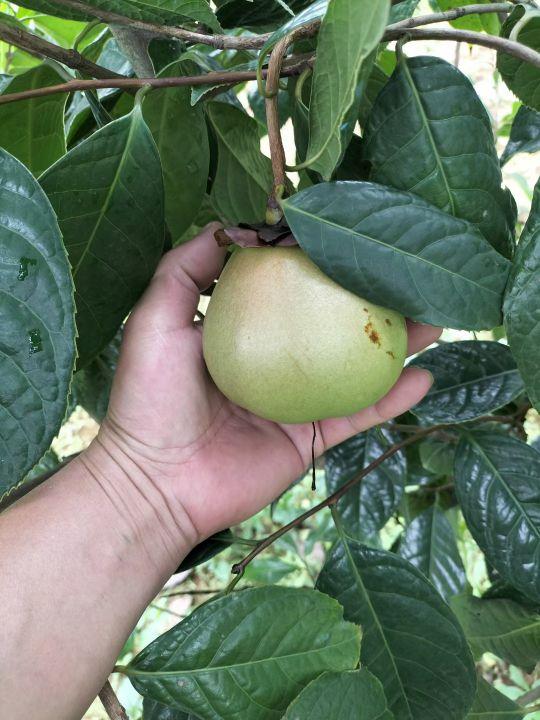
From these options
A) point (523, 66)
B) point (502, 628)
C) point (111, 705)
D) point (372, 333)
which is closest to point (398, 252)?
point (372, 333)

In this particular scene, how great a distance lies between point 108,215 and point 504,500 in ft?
1.87

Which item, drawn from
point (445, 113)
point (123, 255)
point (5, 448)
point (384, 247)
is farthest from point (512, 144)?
point (5, 448)

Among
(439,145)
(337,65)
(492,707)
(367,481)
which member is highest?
(337,65)

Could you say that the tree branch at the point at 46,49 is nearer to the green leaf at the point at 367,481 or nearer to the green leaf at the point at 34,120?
the green leaf at the point at 34,120

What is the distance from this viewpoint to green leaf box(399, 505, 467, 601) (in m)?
1.07

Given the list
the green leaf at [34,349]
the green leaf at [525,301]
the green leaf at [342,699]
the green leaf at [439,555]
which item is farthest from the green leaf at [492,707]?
the green leaf at [34,349]

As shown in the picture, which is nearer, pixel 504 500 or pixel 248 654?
pixel 248 654

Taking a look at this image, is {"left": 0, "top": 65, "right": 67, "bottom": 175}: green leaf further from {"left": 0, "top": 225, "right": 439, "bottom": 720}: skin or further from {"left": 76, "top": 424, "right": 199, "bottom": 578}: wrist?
{"left": 76, "top": 424, "right": 199, "bottom": 578}: wrist

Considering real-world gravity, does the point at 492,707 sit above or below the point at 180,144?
below

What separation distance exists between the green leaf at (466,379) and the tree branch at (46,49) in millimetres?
533

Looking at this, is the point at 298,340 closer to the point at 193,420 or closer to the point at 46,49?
the point at 193,420

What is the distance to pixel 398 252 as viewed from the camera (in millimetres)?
522

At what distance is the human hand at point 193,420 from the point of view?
2.30 ft

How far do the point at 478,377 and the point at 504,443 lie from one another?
93 mm
